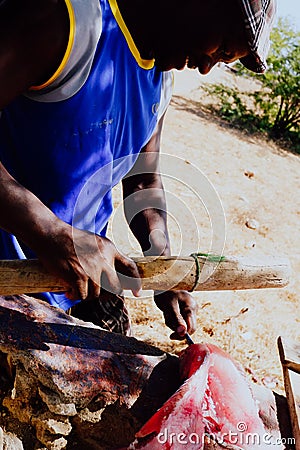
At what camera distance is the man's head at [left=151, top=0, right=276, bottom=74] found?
5.76 feet

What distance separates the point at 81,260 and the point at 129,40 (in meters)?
0.79

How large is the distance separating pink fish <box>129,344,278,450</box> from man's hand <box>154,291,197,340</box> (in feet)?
0.84

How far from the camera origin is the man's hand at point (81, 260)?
1728 mm

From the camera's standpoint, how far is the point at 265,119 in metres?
9.84

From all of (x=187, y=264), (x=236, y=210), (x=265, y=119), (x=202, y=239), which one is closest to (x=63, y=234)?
(x=187, y=264)

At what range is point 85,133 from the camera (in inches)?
80.4

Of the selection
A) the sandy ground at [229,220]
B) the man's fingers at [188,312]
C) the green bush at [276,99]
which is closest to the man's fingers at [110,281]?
the sandy ground at [229,220]

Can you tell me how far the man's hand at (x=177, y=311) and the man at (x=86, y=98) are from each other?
0.04ft

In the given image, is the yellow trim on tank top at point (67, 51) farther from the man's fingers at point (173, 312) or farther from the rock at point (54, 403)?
the man's fingers at point (173, 312)

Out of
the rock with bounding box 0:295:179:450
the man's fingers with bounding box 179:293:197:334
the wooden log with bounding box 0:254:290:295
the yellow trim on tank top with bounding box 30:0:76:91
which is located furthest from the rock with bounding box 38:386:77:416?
the yellow trim on tank top with bounding box 30:0:76:91

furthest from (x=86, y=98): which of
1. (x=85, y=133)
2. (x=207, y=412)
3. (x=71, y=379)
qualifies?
(x=207, y=412)

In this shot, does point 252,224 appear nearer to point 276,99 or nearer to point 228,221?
point 228,221

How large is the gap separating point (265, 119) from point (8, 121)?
8.34 metres

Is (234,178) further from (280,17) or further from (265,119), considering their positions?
(280,17)
